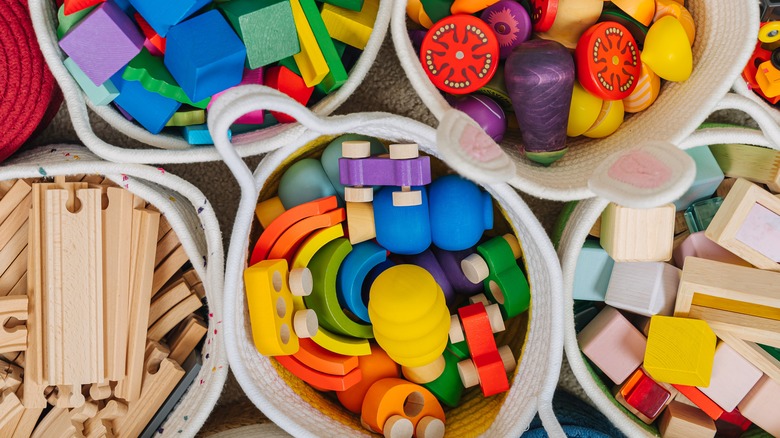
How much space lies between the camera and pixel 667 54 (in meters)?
0.77

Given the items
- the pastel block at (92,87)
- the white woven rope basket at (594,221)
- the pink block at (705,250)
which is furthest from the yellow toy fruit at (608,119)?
the pastel block at (92,87)

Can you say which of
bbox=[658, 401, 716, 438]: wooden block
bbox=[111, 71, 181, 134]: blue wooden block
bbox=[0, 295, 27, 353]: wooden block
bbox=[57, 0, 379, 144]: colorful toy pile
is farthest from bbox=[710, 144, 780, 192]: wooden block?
bbox=[0, 295, 27, 353]: wooden block

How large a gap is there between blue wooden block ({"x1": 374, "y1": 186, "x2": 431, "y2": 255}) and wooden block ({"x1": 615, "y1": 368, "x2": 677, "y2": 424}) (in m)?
0.37

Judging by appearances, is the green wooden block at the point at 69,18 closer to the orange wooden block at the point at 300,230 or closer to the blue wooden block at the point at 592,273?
the orange wooden block at the point at 300,230

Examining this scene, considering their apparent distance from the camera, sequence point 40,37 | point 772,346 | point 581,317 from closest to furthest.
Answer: point 40,37, point 772,346, point 581,317

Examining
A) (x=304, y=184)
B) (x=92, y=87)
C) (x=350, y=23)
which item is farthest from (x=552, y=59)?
(x=92, y=87)

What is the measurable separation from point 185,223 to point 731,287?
Result: 0.75m

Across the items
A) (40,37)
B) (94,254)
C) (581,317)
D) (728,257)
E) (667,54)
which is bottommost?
(581,317)

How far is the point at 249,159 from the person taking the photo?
0.99 m

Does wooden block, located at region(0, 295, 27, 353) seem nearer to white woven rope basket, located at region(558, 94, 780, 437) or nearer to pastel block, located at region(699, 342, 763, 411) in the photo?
white woven rope basket, located at region(558, 94, 780, 437)

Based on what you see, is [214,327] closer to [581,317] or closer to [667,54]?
[581,317]

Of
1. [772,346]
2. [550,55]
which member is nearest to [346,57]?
[550,55]

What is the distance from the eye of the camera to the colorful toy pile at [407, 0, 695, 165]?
75 cm

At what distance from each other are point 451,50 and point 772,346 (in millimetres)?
610
